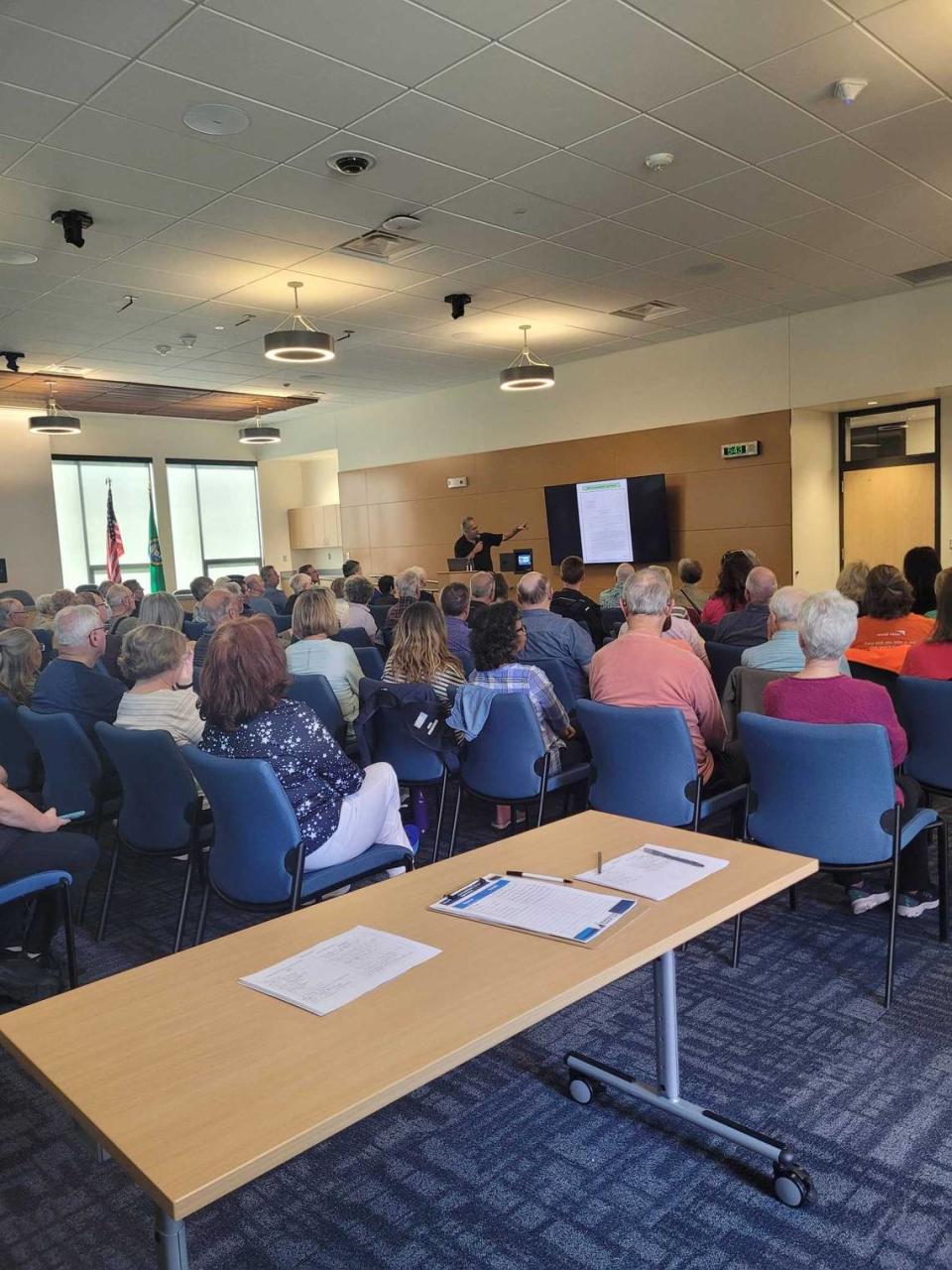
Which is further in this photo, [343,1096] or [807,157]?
[807,157]

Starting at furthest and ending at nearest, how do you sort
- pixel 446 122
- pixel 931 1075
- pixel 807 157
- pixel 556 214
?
pixel 556 214
pixel 807 157
pixel 446 122
pixel 931 1075

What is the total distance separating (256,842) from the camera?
9.64 ft

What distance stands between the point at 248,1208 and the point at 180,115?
15.6 feet

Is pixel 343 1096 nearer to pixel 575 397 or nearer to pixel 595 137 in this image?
pixel 595 137

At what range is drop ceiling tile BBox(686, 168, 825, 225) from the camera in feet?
19.1

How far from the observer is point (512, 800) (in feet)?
13.5

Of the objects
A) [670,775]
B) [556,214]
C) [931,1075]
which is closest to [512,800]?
[670,775]

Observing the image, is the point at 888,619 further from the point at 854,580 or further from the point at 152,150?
the point at 152,150

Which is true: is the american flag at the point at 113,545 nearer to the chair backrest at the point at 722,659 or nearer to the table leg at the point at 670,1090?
the chair backrest at the point at 722,659

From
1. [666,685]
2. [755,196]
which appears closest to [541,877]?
[666,685]

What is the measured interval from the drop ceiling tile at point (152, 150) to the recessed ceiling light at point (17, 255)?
1.89 m

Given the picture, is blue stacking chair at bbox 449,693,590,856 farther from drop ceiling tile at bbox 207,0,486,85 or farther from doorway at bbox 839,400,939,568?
doorway at bbox 839,400,939,568

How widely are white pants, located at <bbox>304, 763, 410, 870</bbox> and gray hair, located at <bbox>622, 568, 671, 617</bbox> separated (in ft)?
4.49

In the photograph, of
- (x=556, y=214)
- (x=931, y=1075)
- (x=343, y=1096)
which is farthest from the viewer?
(x=556, y=214)
